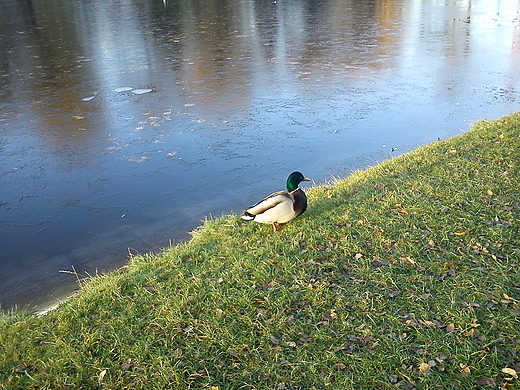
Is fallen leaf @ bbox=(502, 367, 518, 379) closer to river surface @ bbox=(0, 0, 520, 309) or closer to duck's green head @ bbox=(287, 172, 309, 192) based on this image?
duck's green head @ bbox=(287, 172, 309, 192)

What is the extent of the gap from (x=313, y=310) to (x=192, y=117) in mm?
5646

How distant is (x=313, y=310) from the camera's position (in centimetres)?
341

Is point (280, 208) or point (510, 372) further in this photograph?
point (280, 208)

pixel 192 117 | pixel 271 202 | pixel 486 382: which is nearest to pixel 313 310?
pixel 486 382

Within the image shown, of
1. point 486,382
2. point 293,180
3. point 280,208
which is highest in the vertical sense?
point 293,180

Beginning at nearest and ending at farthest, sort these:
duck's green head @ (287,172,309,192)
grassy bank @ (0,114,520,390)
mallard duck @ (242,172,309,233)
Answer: grassy bank @ (0,114,520,390), mallard duck @ (242,172,309,233), duck's green head @ (287,172,309,192)

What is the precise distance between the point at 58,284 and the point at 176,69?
7.82 metres

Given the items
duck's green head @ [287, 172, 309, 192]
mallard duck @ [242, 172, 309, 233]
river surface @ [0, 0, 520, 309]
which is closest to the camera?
mallard duck @ [242, 172, 309, 233]

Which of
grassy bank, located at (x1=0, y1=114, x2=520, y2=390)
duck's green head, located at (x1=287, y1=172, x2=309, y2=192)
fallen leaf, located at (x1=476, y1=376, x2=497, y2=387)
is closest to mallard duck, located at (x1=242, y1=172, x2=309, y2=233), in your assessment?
duck's green head, located at (x1=287, y1=172, x2=309, y2=192)

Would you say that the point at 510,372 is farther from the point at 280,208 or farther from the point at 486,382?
the point at 280,208

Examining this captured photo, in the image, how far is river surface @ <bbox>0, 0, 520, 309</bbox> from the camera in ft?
18.2

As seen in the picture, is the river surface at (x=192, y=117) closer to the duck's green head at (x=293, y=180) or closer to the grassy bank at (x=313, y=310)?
the grassy bank at (x=313, y=310)

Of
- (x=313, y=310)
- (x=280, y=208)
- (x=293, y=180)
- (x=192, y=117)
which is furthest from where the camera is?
(x=192, y=117)

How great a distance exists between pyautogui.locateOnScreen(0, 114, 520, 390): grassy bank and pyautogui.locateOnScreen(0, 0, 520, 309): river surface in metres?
1.05
